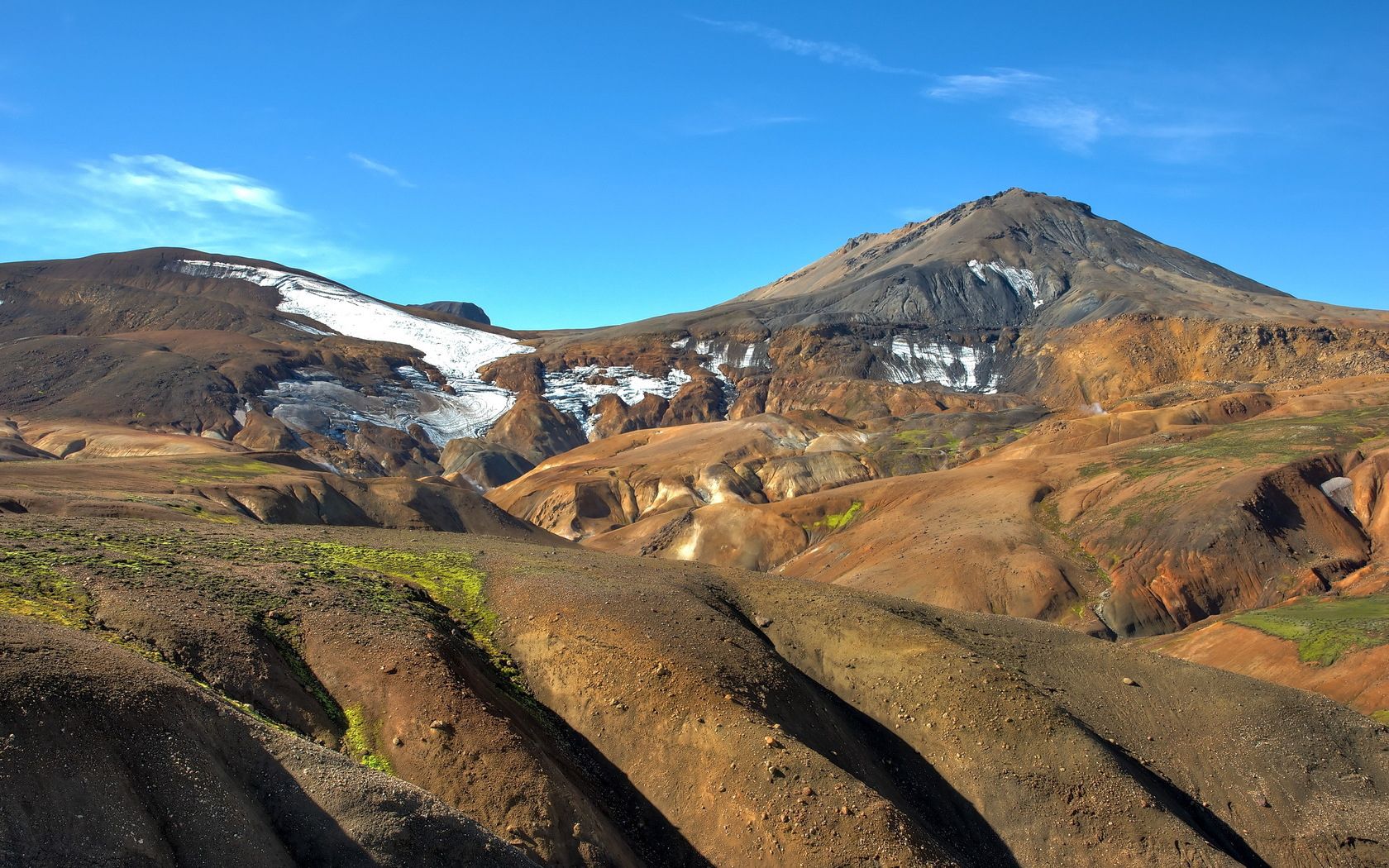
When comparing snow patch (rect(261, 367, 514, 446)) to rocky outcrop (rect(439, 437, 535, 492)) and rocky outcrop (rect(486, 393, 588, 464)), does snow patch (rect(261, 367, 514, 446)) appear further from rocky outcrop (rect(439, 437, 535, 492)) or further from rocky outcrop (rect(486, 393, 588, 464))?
rocky outcrop (rect(439, 437, 535, 492))

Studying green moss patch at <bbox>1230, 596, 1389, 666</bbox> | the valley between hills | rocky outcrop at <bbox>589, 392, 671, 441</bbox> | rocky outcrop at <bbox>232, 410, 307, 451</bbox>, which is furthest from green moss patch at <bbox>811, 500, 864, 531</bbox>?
rocky outcrop at <bbox>589, 392, 671, 441</bbox>

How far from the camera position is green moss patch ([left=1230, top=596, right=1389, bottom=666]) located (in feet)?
160

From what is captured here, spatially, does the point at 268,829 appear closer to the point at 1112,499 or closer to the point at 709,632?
the point at 709,632

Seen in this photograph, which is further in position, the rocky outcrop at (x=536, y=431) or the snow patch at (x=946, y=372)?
the snow patch at (x=946, y=372)

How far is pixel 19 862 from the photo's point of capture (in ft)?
44.2

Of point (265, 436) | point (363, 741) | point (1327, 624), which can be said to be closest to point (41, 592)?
point (363, 741)

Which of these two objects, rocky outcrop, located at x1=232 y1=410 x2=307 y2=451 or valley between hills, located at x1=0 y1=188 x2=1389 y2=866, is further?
rocky outcrop, located at x1=232 y1=410 x2=307 y2=451

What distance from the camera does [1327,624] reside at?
52.4 m

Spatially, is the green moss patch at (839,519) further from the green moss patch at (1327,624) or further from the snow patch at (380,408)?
the snow patch at (380,408)

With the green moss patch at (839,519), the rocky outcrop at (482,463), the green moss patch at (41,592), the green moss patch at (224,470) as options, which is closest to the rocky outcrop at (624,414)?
the rocky outcrop at (482,463)

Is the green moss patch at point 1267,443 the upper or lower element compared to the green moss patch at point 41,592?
upper

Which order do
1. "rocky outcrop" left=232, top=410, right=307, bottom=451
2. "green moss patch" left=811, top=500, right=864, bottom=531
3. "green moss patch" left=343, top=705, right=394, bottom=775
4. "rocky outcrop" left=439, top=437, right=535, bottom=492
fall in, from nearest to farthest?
"green moss patch" left=343, top=705, right=394, bottom=775, "green moss patch" left=811, top=500, right=864, bottom=531, "rocky outcrop" left=232, top=410, right=307, bottom=451, "rocky outcrop" left=439, top=437, right=535, bottom=492

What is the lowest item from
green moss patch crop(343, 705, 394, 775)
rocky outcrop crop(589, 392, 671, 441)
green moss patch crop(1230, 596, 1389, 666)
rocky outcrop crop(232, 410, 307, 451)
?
green moss patch crop(1230, 596, 1389, 666)

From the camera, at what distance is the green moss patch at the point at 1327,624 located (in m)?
48.8
